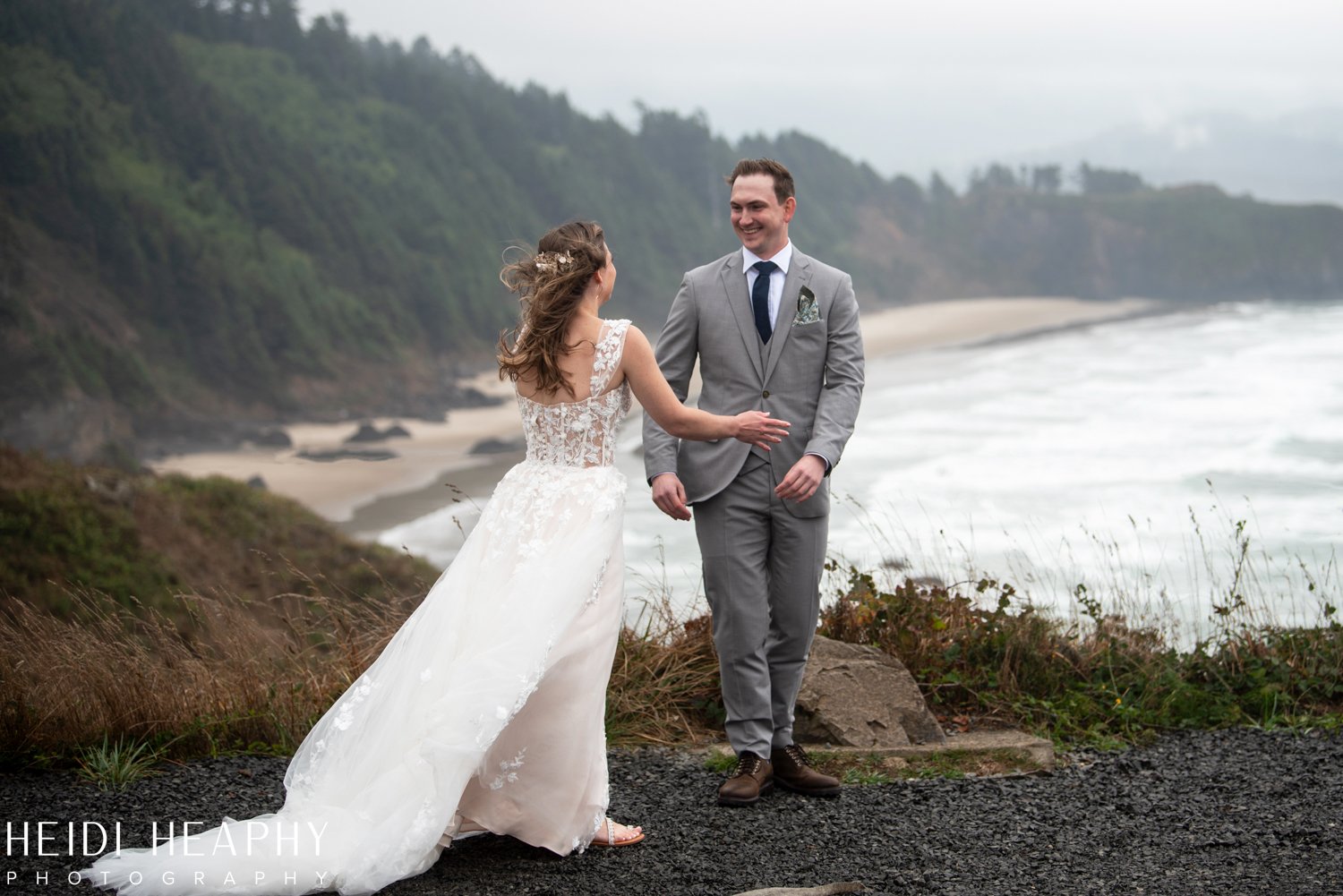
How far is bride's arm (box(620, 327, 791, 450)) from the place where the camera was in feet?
12.9

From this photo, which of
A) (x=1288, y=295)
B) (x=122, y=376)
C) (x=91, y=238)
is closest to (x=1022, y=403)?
(x=122, y=376)

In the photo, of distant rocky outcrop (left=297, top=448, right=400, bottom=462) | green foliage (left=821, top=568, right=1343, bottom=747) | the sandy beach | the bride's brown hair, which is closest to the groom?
the bride's brown hair

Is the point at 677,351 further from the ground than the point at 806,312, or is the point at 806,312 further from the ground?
the point at 806,312

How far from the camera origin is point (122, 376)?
46.2 meters

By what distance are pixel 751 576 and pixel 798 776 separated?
0.72 metres

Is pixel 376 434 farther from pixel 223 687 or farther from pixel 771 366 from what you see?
pixel 771 366

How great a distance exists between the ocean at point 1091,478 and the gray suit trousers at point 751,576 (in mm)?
1474

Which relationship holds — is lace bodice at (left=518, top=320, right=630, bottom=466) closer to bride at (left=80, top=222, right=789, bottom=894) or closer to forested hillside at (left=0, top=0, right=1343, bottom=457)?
bride at (left=80, top=222, right=789, bottom=894)

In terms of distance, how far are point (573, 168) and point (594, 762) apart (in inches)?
3383

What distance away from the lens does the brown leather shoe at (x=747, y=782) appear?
4.29 meters

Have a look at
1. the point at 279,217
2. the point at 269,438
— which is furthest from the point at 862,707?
the point at 279,217

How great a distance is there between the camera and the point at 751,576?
4.38 meters

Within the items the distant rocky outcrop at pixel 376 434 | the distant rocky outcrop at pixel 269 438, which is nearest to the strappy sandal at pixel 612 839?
the distant rocky outcrop at pixel 376 434

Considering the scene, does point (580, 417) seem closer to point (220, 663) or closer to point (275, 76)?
point (220, 663)
